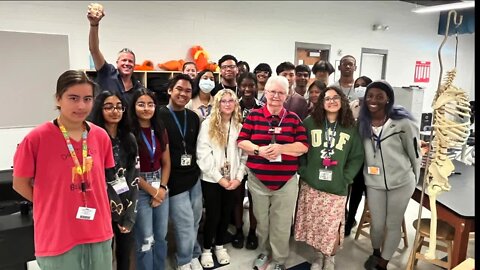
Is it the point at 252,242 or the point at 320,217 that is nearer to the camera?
the point at 320,217

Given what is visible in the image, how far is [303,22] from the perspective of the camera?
6543 millimetres

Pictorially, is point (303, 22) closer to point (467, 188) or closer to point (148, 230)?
point (467, 188)

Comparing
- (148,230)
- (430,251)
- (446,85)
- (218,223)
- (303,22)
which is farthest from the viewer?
(303,22)

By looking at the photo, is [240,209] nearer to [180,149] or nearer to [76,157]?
[180,149]

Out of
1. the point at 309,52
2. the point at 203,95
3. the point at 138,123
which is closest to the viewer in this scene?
the point at 138,123

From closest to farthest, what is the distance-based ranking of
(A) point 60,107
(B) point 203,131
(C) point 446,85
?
1. (A) point 60,107
2. (C) point 446,85
3. (B) point 203,131

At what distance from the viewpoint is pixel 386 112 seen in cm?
244

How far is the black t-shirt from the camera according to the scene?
2316mm

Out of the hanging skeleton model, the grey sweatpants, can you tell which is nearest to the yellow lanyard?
the hanging skeleton model

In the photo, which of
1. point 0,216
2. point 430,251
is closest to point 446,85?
point 430,251

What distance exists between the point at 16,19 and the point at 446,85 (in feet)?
15.5

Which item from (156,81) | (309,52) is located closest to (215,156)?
(156,81)

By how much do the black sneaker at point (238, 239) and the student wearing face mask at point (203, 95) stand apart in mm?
1171

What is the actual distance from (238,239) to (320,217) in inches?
34.1
